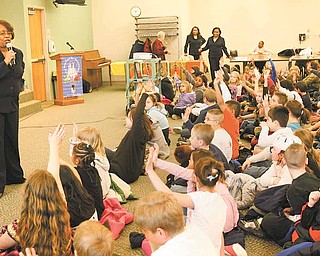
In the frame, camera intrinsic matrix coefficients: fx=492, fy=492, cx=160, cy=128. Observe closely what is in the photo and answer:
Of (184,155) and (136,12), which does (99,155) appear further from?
(136,12)

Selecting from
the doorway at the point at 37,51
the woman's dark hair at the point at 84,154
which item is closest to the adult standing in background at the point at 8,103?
the woman's dark hair at the point at 84,154

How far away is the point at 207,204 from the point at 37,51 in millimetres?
8804

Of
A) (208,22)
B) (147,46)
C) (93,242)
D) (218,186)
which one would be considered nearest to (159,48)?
(147,46)

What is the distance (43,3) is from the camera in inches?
433

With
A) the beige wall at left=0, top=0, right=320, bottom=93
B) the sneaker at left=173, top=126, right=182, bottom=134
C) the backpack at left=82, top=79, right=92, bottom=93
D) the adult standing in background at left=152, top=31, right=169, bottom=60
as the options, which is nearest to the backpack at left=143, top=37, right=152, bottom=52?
the adult standing in background at left=152, top=31, right=169, bottom=60

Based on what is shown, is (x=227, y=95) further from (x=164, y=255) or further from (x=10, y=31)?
(x=164, y=255)

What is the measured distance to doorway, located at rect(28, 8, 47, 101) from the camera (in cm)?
1055

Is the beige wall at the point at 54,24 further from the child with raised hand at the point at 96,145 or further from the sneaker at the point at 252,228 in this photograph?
the sneaker at the point at 252,228

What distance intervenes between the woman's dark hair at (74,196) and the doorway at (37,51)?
307 inches

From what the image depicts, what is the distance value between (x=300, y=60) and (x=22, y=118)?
655 cm

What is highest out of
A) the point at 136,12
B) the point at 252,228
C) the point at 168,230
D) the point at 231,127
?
the point at 136,12

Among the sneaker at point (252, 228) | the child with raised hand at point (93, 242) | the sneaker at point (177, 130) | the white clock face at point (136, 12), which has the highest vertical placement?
the white clock face at point (136, 12)

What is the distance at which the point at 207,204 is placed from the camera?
275 centimetres

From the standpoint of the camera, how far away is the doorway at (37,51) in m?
10.5
